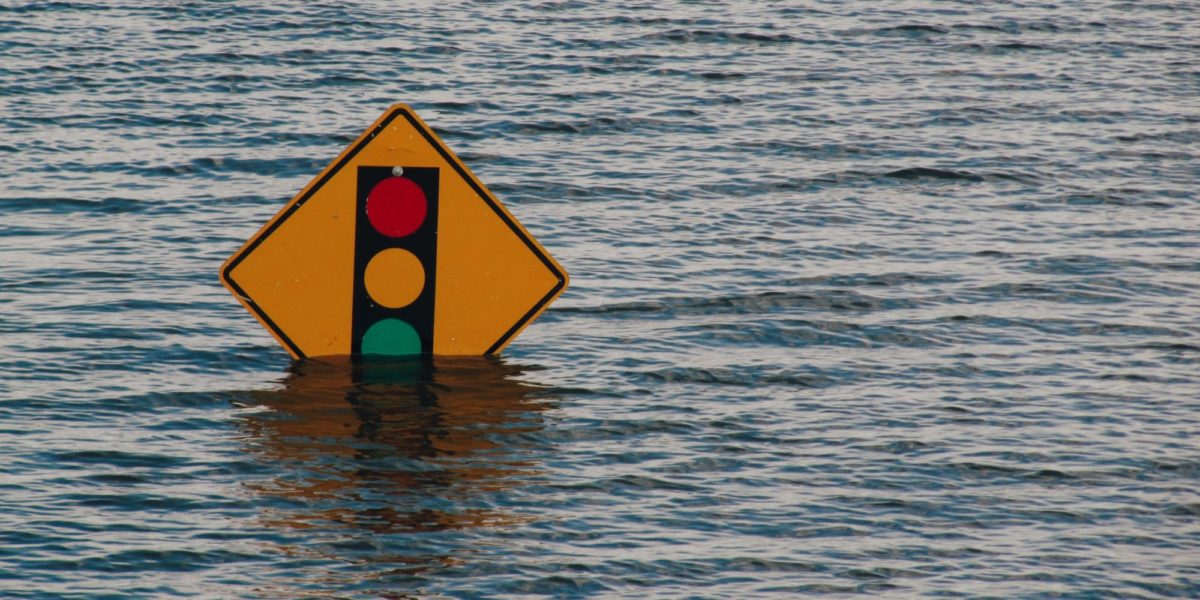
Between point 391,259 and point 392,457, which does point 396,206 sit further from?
point 392,457

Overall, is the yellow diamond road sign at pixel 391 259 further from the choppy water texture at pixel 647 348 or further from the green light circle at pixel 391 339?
the choppy water texture at pixel 647 348

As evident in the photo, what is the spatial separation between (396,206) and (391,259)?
11.9 inches

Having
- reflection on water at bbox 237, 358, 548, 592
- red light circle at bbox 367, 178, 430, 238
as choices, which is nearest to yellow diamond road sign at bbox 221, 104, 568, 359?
red light circle at bbox 367, 178, 430, 238

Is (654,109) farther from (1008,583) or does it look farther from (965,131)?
(1008,583)

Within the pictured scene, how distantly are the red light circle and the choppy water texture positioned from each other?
0.83 metres

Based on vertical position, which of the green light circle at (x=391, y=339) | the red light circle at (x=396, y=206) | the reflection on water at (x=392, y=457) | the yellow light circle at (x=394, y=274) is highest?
the red light circle at (x=396, y=206)

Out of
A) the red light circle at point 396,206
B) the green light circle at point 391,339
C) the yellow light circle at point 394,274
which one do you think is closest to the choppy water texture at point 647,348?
the green light circle at point 391,339

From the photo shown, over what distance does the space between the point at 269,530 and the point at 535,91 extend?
12926 millimetres

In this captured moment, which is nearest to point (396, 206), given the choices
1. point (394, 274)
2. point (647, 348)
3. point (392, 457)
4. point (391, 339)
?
point (394, 274)

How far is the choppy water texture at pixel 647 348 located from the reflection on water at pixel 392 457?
0.09 feet

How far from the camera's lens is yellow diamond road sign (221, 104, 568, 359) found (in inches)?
393

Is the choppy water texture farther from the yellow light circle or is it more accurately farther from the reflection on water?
the yellow light circle

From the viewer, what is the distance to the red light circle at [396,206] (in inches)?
394

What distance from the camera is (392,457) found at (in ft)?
29.0
